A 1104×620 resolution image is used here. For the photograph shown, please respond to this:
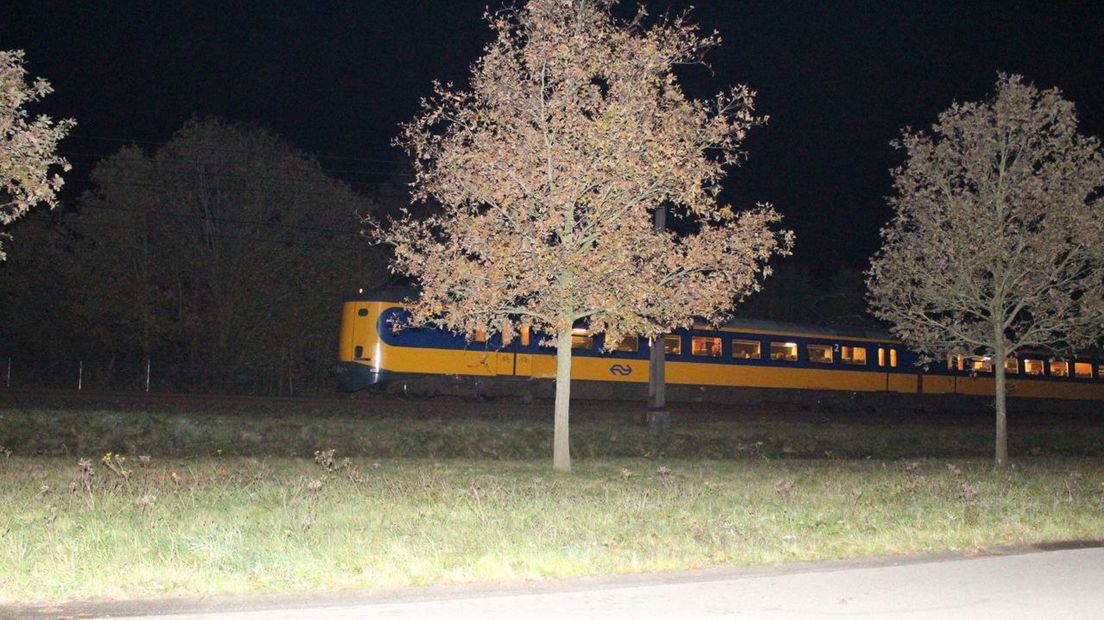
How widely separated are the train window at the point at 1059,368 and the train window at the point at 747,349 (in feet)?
50.5

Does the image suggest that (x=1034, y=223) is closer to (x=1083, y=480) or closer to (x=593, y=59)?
(x=1083, y=480)

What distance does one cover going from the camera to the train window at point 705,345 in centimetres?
3280

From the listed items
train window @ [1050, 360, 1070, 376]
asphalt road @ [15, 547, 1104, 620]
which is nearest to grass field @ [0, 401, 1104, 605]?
asphalt road @ [15, 547, 1104, 620]

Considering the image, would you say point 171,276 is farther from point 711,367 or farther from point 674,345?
point 711,367

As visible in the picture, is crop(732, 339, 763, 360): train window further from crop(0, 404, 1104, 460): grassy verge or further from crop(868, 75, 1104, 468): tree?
crop(868, 75, 1104, 468): tree

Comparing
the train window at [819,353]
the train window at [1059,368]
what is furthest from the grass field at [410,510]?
the train window at [1059,368]

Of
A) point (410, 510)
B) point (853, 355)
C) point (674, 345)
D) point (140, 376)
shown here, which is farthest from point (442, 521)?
point (140, 376)

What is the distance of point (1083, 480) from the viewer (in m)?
16.3

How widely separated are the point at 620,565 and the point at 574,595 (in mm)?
1097

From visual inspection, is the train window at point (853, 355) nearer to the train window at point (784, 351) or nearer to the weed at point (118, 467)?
the train window at point (784, 351)

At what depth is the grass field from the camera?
828 centimetres

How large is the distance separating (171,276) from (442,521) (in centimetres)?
3056

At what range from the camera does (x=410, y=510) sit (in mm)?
10969

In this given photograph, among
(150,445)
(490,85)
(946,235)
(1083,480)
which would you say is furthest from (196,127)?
(1083,480)
